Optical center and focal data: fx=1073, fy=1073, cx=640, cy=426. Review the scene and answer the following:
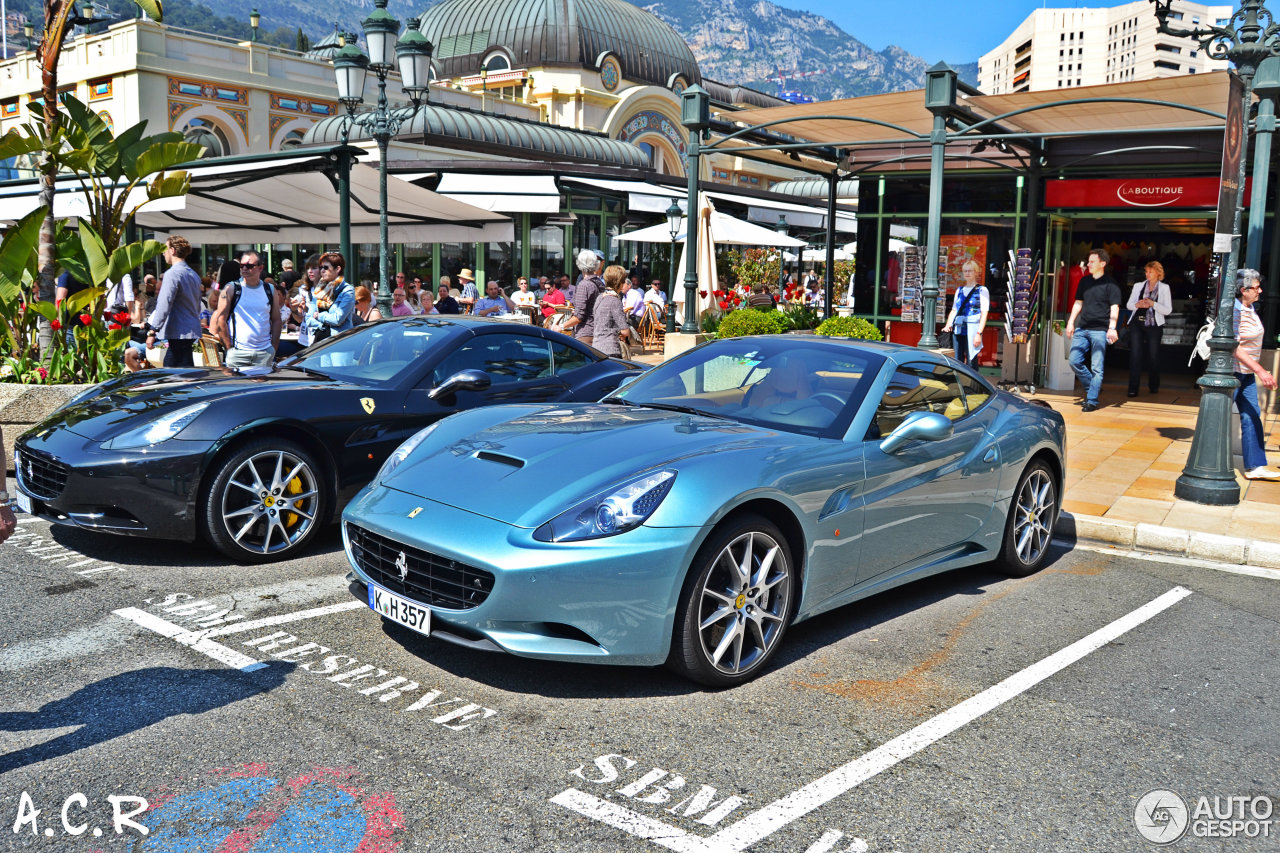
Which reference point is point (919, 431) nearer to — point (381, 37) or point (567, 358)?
point (567, 358)

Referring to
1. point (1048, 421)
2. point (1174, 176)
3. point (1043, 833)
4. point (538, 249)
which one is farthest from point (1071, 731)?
point (538, 249)

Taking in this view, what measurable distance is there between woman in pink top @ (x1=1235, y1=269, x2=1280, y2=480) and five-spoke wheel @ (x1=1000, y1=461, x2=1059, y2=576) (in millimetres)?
3304

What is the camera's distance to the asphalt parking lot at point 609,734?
3.16 meters

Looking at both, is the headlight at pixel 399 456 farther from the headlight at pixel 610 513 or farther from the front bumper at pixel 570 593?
the headlight at pixel 610 513

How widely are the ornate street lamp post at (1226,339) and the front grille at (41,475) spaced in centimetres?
759

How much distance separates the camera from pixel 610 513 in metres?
4.04

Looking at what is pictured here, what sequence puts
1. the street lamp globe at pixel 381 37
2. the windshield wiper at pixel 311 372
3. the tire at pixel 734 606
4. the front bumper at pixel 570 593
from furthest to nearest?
the street lamp globe at pixel 381 37 → the windshield wiper at pixel 311 372 → the tire at pixel 734 606 → the front bumper at pixel 570 593

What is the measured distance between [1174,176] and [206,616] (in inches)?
585

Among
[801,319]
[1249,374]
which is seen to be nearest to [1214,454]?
[1249,374]

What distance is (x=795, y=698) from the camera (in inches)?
166

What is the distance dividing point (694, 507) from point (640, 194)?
821 inches

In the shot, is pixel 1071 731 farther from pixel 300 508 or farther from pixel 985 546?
pixel 300 508

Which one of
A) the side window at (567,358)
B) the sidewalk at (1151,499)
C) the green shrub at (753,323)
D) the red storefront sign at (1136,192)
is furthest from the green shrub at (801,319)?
the side window at (567,358)

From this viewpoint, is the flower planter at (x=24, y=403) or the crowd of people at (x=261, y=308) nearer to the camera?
the flower planter at (x=24, y=403)
